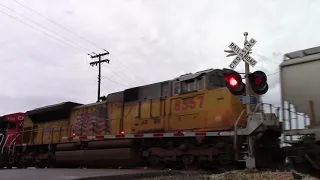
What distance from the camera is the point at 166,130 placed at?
42.2 feet

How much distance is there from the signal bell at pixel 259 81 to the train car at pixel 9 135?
17.9 metres

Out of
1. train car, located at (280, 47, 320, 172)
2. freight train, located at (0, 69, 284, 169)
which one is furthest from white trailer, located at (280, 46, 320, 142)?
freight train, located at (0, 69, 284, 169)

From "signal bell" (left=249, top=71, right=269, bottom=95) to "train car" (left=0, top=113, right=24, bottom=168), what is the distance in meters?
17.9

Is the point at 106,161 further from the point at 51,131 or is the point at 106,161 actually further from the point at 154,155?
the point at 51,131

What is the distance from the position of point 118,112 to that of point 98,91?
80.3ft

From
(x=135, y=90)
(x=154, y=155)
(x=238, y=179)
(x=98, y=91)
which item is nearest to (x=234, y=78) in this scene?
(x=238, y=179)

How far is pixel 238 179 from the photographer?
6824 mm

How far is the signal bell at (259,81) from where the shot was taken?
8540mm

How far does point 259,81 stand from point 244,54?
3.36ft

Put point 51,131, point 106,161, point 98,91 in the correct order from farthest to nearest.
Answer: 1. point 98,91
2. point 51,131
3. point 106,161

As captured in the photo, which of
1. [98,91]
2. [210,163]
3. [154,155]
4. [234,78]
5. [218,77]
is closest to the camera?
[234,78]

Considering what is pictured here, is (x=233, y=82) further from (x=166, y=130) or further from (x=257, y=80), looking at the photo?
(x=166, y=130)

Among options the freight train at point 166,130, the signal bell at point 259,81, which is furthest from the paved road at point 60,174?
the signal bell at point 259,81

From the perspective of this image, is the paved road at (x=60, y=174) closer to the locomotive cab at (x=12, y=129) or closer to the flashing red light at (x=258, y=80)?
the flashing red light at (x=258, y=80)
